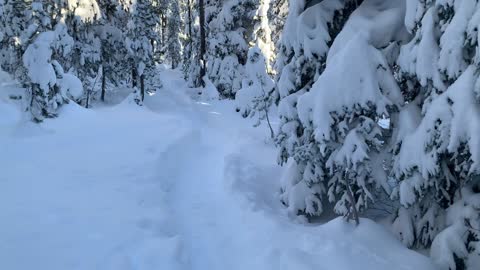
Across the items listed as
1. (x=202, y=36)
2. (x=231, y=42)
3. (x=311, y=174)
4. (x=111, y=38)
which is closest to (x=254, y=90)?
(x=311, y=174)

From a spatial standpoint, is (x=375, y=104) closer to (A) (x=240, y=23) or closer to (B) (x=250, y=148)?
(B) (x=250, y=148)

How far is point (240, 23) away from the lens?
72.0 ft

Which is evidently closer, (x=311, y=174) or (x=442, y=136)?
(x=442, y=136)

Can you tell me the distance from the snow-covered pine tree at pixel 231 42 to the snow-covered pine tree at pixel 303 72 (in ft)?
47.1

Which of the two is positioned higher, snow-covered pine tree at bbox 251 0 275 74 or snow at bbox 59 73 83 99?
snow-covered pine tree at bbox 251 0 275 74

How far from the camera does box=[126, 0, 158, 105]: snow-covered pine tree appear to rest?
86.0 ft

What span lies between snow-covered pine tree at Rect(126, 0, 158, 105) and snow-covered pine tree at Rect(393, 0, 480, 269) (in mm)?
21878

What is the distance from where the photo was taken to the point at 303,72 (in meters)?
7.30

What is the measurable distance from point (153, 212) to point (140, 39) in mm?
22056

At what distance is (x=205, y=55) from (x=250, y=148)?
13994mm

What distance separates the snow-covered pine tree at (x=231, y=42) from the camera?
21391 mm

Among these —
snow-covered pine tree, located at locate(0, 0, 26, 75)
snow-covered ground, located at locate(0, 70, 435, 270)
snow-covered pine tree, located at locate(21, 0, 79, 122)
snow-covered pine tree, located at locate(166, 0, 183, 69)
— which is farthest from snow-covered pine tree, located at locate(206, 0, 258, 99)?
snow-covered pine tree, located at locate(166, 0, 183, 69)

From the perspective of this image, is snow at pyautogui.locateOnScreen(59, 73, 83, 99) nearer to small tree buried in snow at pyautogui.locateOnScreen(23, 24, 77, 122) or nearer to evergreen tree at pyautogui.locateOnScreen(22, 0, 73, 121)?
evergreen tree at pyautogui.locateOnScreen(22, 0, 73, 121)

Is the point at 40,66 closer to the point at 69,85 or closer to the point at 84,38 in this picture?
the point at 69,85
